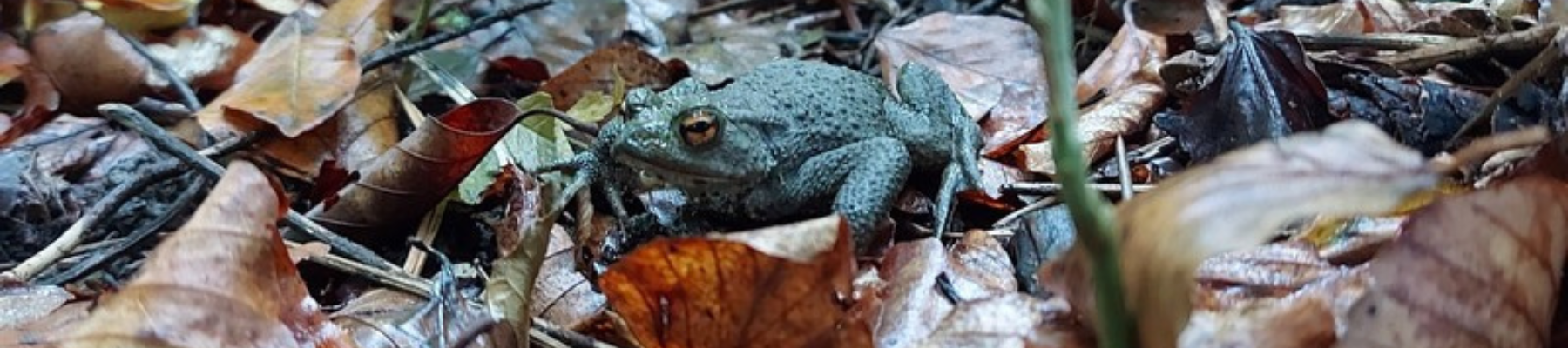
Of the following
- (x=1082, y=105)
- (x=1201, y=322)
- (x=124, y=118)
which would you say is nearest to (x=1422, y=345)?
(x=1201, y=322)

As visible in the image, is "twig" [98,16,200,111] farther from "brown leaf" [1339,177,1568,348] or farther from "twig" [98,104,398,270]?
"brown leaf" [1339,177,1568,348]

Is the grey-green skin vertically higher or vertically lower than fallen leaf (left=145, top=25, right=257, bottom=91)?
higher

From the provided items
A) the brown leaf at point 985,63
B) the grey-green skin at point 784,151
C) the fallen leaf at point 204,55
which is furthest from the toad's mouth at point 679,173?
the fallen leaf at point 204,55

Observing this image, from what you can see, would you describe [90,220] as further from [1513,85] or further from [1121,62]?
[1513,85]

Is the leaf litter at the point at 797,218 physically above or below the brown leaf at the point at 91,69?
above

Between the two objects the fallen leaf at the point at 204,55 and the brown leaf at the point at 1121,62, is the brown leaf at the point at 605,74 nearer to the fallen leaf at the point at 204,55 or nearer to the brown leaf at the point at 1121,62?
the fallen leaf at the point at 204,55

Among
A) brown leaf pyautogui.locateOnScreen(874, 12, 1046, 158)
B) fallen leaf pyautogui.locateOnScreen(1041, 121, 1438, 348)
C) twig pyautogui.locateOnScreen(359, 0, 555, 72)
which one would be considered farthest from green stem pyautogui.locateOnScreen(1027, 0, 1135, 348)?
twig pyautogui.locateOnScreen(359, 0, 555, 72)

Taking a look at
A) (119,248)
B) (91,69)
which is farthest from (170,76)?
(119,248)
